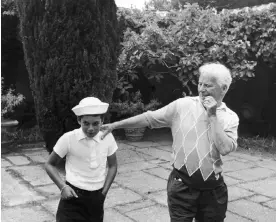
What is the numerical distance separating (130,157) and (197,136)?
361 centimetres

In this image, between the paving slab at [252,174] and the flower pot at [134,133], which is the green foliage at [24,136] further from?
the paving slab at [252,174]

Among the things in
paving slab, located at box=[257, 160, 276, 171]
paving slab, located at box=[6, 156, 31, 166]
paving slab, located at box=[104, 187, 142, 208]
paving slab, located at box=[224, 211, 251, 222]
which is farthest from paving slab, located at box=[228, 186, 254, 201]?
paving slab, located at box=[6, 156, 31, 166]

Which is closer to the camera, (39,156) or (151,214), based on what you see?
(151,214)

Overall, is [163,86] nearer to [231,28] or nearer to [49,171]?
[231,28]

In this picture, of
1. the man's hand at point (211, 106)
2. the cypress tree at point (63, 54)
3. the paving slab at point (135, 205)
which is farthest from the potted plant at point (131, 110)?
the man's hand at point (211, 106)

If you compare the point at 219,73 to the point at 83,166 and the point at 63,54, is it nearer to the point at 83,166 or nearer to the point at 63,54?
the point at 83,166

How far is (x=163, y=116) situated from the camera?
2393mm

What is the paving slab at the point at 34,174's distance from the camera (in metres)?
4.43

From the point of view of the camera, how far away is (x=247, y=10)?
266 inches

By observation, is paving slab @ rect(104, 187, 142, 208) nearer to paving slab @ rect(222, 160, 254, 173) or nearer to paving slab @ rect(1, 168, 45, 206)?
paving slab @ rect(1, 168, 45, 206)

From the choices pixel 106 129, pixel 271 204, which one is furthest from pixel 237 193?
pixel 106 129

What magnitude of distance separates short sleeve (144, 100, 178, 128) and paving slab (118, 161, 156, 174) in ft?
8.60

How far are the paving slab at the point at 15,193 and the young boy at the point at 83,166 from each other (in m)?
1.68

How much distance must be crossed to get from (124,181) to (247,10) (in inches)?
162
